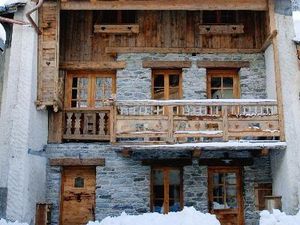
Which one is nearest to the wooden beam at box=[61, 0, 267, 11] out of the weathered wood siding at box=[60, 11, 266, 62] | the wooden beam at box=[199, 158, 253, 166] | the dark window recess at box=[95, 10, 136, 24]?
the weathered wood siding at box=[60, 11, 266, 62]

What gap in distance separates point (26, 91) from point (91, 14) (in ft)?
13.2

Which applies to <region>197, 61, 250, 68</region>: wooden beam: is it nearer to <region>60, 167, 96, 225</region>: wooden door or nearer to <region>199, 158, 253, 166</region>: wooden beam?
<region>199, 158, 253, 166</region>: wooden beam

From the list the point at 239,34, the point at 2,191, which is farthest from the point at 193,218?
the point at 239,34

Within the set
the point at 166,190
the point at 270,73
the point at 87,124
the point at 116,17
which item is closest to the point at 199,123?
the point at 166,190

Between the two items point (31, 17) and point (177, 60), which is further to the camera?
point (177, 60)

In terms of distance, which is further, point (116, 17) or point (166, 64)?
point (116, 17)

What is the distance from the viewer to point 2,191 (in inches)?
468

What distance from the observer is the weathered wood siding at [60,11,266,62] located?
1446 cm

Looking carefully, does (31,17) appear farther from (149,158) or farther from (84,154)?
(149,158)

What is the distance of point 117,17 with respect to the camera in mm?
14742

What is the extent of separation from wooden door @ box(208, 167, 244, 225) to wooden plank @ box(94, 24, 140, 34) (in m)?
5.21

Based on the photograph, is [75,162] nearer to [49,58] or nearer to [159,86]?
[49,58]

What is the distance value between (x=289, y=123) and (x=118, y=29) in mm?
6248

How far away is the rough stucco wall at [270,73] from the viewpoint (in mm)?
13203
